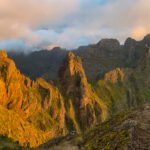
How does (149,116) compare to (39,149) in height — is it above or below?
above

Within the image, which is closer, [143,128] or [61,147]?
[143,128]

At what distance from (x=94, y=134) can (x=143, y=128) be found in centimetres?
227

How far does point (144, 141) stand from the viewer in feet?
36.6

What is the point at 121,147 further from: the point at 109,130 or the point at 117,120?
the point at 117,120

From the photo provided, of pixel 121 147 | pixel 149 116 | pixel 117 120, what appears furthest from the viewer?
pixel 117 120

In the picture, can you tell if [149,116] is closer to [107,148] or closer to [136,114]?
[136,114]

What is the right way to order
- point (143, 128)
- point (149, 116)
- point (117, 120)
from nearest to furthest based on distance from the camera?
point (143, 128) → point (149, 116) → point (117, 120)

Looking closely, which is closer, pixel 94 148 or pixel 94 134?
pixel 94 148

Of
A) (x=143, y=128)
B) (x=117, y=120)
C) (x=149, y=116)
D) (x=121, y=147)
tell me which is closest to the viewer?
(x=121, y=147)

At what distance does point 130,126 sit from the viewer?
1221 centimetres

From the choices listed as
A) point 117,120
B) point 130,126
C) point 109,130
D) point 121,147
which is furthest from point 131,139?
point 117,120

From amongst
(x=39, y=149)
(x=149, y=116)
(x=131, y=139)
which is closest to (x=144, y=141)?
(x=131, y=139)

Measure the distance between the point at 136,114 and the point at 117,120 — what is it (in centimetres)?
90

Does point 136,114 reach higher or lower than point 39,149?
higher
